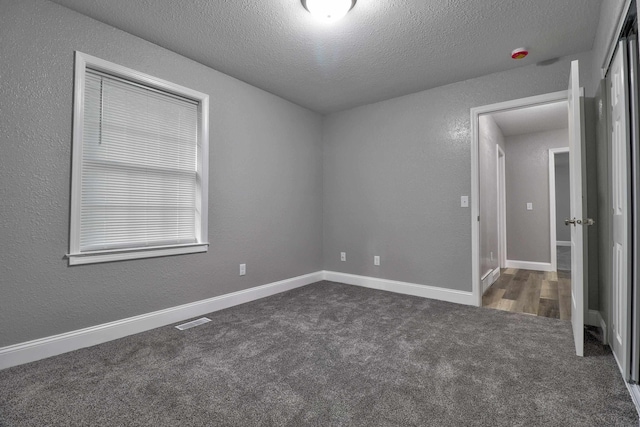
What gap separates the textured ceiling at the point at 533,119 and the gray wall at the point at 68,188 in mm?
3275

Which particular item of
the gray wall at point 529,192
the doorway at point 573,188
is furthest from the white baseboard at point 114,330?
the gray wall at point 529,192

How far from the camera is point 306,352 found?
2166 millimetres

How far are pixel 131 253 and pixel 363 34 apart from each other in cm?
259

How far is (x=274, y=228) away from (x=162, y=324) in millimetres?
1597

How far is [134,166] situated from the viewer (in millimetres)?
2625

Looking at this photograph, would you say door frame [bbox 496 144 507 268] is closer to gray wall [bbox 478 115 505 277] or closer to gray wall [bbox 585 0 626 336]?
gray wall [bbox 478 115 505 277]

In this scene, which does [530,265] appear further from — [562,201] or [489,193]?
[562,201]

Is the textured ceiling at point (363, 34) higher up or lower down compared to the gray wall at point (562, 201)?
higher up

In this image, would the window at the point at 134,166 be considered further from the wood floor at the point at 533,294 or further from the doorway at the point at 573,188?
the wood floor at the point at 533,294

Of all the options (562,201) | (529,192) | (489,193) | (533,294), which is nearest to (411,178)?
(489,193)

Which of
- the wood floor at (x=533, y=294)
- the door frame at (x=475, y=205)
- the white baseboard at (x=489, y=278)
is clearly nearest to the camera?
the wood floor at (x=533, y=294)

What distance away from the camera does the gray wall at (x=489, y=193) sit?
3.95 m

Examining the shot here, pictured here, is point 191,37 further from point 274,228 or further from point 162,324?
point 162,324

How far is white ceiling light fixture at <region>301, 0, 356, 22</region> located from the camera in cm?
207
